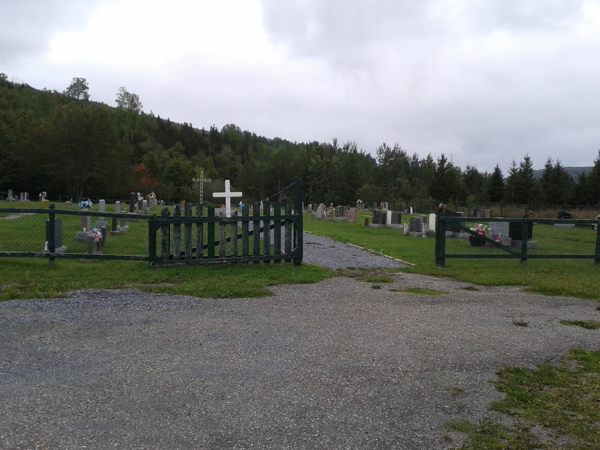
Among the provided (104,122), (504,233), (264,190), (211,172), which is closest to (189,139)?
(211,172)

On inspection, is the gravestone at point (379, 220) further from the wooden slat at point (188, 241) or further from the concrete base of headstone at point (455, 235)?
the wooden slat at point (188, 241)

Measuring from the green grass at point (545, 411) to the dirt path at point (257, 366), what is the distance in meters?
0.17

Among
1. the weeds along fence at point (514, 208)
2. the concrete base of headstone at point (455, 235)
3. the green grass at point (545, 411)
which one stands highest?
the weeds along fence at point (514, 208)

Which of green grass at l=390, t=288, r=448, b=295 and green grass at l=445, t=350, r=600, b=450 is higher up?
→ green grass at l=390, t=288, r=448, b=295

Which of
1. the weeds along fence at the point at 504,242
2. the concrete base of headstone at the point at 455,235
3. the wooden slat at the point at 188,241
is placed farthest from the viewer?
the concrete base of headstone at the point at 455,235

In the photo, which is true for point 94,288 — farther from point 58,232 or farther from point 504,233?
point 504,233

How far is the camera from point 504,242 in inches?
728

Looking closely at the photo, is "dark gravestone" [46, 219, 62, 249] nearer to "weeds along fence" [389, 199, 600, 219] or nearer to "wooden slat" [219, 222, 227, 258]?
"wooden slat" [219, 222, 227, 258]

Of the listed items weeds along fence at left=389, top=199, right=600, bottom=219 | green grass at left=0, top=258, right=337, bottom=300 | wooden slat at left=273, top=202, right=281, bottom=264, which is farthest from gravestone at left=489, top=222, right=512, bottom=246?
weeds along fence at left=389, top=199, right=600, bottom=219

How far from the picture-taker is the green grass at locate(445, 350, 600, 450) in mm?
3707

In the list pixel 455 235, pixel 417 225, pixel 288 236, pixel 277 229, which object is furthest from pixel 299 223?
pixel 417 225

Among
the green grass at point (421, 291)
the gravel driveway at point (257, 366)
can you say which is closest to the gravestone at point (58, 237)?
the gravel driveway at point (257, 366)

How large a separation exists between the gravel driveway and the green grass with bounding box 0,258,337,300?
1.73ft

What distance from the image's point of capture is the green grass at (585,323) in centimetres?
731
